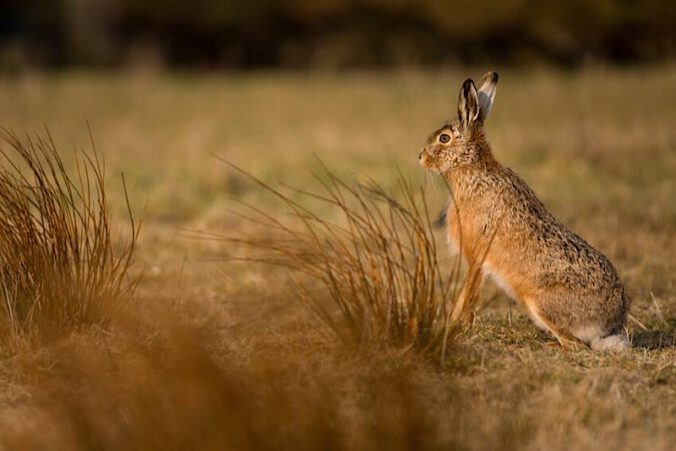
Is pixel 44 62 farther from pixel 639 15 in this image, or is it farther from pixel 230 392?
pixel 230 392

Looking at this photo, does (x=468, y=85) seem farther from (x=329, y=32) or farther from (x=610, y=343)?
(x=329, y=32)

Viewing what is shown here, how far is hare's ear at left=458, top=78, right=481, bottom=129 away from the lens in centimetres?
569

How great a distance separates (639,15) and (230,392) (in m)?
21.7

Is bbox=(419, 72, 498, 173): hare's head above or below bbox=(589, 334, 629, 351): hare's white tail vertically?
above

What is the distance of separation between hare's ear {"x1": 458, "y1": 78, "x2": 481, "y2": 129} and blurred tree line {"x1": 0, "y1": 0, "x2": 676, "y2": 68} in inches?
719

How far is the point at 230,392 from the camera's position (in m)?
3.81

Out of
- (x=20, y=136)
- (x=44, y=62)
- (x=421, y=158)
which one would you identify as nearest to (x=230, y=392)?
(x=421, y=158)

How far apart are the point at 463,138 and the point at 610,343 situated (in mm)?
1440

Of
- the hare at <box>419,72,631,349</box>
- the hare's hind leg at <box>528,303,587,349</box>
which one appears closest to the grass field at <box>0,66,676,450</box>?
the hare's hind leg at <box>528,303,587,349</box>

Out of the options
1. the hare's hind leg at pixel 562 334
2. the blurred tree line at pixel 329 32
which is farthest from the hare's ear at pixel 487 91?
the blurred tree line at pixel 329 32

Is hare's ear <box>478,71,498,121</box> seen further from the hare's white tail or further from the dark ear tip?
the hare's white tail

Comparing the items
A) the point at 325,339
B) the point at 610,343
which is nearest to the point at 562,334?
the point at 610,343

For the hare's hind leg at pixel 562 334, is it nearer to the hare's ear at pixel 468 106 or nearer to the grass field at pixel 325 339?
the grass field at pixel 325 339

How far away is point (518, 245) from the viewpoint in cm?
559
